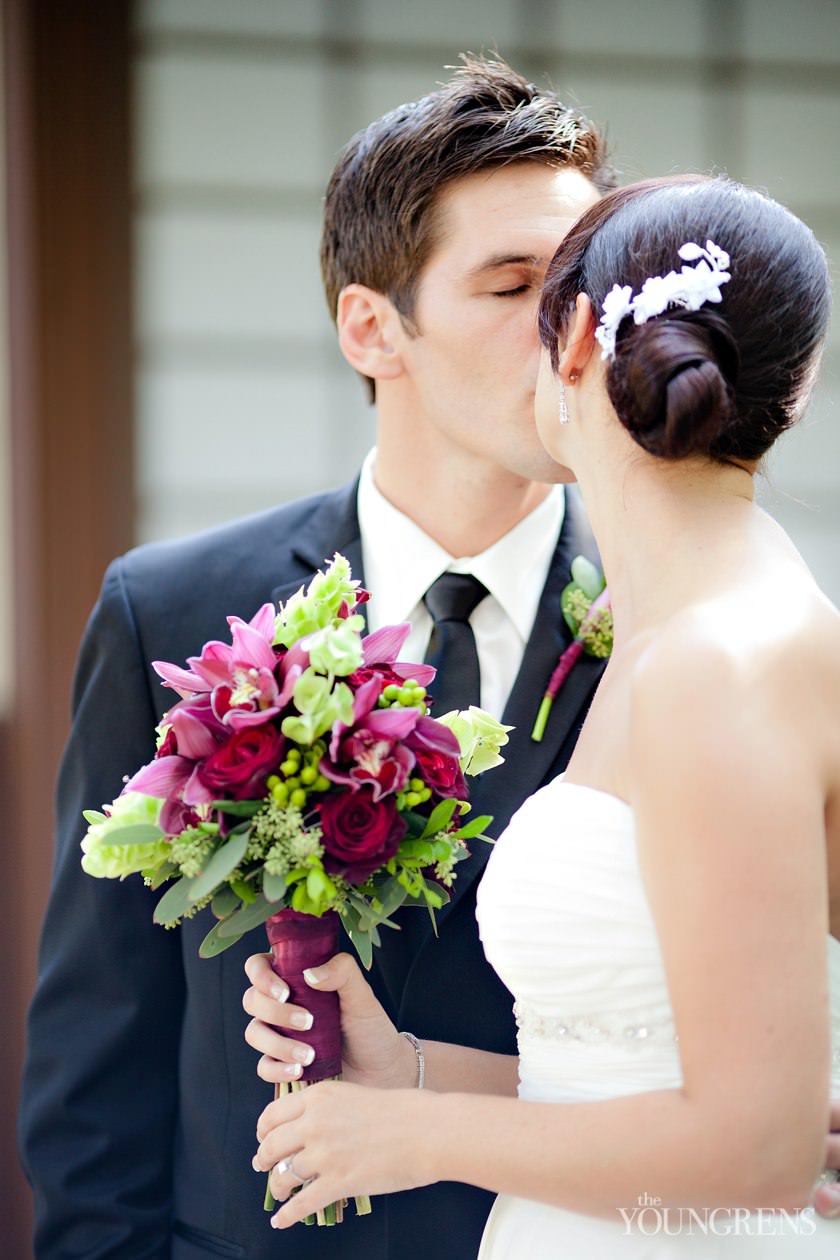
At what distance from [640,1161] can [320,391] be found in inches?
101

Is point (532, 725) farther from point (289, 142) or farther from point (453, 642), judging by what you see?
point (289, 142)

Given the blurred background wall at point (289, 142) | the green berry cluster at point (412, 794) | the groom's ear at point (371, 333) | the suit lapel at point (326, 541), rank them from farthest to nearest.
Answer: the blurred background wall at point (289, 142)
the groom's ear at point (371, 333)
the suit lapel at point (326, 541)
the green berry cluster at point (412, 794)

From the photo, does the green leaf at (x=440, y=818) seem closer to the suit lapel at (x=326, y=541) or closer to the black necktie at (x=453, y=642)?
the black necktie at (x=453, y=642)

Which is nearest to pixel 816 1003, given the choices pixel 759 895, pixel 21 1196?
pixel 759 895

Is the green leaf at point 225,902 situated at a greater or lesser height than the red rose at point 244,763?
lesser

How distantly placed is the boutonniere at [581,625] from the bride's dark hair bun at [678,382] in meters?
0.56

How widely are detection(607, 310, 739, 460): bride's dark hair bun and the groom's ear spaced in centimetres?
85

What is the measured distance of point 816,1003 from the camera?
43.5 inches

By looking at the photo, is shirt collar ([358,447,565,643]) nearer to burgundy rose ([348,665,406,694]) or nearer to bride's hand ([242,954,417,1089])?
burgundy rose ([348,665,406,694])

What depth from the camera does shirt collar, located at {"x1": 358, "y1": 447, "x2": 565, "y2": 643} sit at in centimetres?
196

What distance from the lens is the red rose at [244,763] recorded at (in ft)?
4.32

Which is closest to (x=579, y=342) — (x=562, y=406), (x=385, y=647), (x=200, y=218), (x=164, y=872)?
(x=562, y=406)

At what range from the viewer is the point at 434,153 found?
6.70 feet

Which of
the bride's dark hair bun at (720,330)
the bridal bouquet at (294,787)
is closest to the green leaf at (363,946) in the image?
the bridal bouquet at (294,787)
